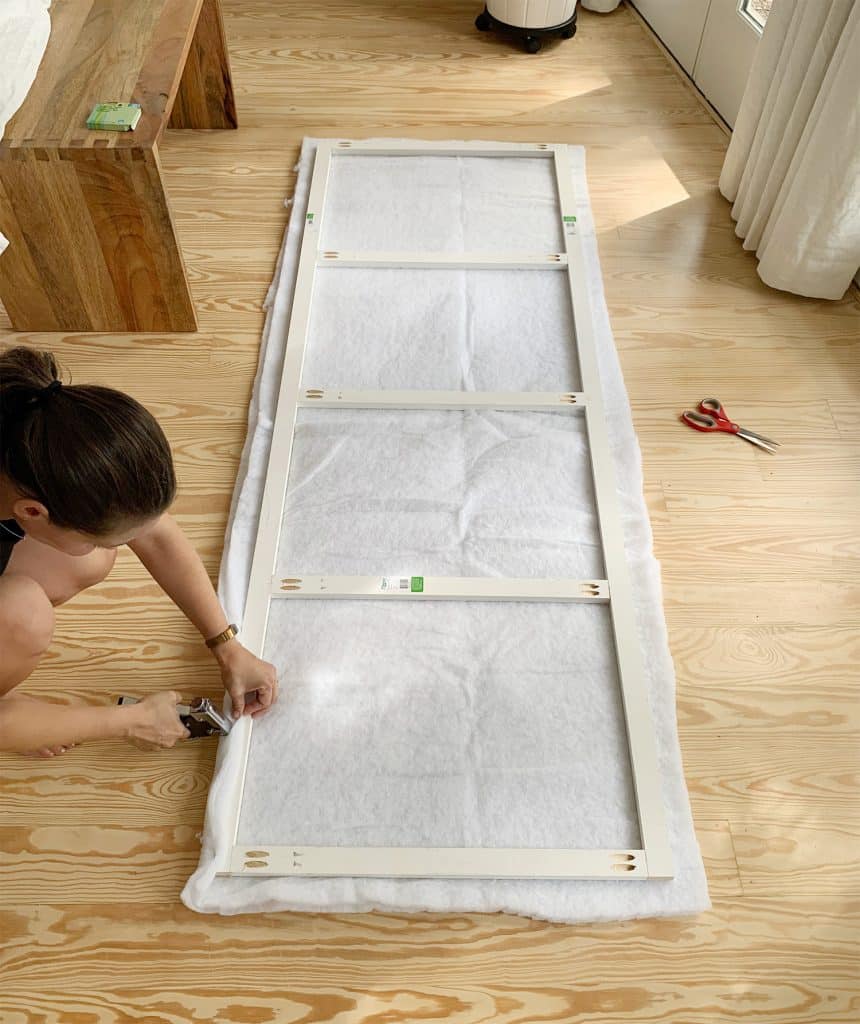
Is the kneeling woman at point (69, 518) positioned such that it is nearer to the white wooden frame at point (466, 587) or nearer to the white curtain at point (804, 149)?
the white wooden frame at point (466, 587)

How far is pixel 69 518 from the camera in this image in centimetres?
88

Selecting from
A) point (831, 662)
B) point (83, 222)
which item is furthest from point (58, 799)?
point (831, 662)

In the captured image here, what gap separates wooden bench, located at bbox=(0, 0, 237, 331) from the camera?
1601mm

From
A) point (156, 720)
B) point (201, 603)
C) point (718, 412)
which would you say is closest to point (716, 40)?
point (718, 412)

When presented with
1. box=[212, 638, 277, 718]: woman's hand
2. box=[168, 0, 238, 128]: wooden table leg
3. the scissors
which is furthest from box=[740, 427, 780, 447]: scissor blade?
box=[168, 0, 238, 128]: wooden table leg

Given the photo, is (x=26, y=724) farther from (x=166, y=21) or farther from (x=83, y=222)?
(x=166, y=21)

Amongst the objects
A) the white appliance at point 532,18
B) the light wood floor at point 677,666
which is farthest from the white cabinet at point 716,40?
the white appliance at point 532,18

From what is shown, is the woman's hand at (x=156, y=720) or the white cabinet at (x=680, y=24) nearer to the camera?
the woman's hand at (x=156, y=720)

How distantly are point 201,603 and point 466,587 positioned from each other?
446mm

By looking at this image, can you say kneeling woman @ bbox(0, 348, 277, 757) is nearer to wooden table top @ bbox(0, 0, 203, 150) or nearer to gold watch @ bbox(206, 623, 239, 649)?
gold watch @ bbox(206, 623, 239, 649)

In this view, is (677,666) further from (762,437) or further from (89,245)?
(89,245)

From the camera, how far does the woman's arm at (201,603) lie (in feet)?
3.84

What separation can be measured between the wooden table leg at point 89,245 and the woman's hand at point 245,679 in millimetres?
876

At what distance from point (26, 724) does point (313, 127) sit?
191cm
